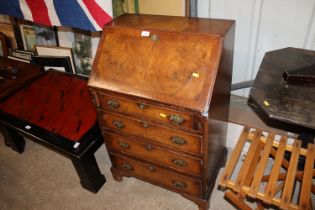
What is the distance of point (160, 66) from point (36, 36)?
1991mm

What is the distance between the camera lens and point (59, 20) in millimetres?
2246

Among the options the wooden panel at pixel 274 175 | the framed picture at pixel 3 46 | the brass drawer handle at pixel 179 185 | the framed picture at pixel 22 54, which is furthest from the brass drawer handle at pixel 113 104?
the framed picture at pixel 3 46

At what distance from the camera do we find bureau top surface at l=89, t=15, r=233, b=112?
1.34 m

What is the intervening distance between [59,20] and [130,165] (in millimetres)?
1377

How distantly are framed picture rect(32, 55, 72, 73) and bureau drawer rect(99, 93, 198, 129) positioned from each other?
127 cm

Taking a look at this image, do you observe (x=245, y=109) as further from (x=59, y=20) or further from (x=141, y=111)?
(x=59, y=20)

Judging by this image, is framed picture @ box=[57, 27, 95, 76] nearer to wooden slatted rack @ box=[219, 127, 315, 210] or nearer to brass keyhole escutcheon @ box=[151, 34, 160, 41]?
brass keyhole escutcheon @ box=[151, 34, 160, 41]

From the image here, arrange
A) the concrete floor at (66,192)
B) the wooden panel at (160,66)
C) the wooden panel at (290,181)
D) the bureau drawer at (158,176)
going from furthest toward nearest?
the concrete floor at (66,192) → the bureau drawer at (158,176) → the wooden panel at (290,181) → the wooden panel at (160,66)

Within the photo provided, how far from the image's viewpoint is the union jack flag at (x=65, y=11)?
2023 millimetres

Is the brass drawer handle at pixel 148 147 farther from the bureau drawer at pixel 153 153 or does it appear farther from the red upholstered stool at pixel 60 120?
the red upholstered stool at pixel 60 120

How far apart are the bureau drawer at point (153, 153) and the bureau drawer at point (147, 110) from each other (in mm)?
257

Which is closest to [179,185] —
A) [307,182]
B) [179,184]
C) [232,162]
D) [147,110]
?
[179,184]

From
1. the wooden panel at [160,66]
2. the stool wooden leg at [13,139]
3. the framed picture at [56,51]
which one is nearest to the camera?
the wooden panel at [160,66]

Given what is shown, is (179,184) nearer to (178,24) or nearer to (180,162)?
(180,162)
